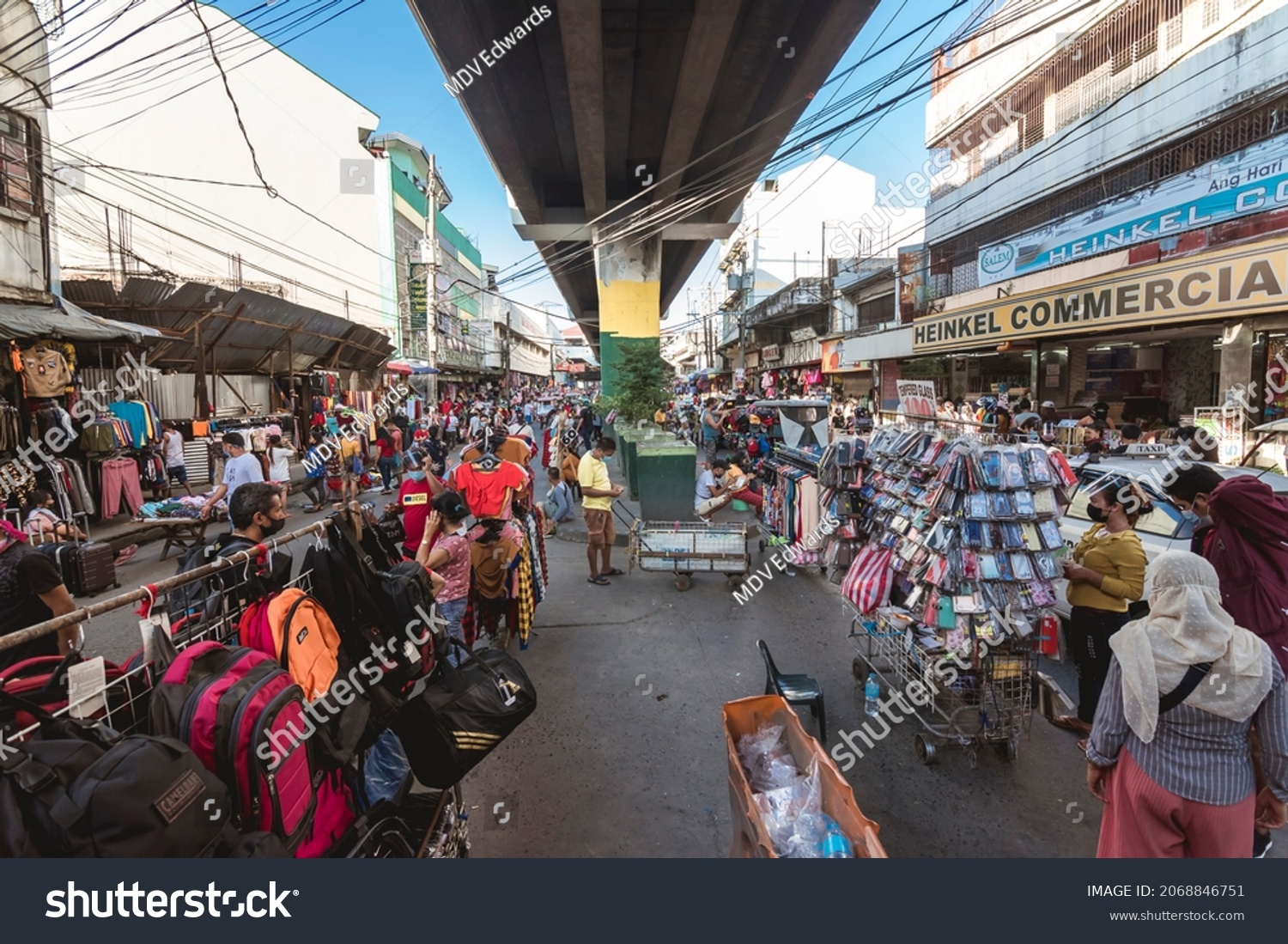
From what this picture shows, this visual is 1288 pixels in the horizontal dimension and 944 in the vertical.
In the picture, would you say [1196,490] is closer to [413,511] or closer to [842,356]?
[413,511]

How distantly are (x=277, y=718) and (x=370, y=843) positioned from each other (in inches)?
32.9

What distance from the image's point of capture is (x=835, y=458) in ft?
20.9

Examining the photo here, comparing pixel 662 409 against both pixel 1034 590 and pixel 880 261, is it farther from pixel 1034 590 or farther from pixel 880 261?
pixel 880 261

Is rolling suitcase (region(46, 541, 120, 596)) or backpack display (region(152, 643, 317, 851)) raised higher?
backpack display (region(152, 643, 317, 851))

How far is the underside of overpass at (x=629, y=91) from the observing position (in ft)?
24.7

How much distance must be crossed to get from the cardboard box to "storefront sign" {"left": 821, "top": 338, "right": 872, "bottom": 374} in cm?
2429

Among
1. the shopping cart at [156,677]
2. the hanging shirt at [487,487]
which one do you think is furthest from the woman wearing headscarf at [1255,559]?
the hanging shirt at [487,487]

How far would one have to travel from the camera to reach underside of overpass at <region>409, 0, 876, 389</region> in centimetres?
754

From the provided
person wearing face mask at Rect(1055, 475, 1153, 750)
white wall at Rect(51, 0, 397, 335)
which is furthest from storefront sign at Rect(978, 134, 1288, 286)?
white wall at Rect(51, 0, 397, 335)

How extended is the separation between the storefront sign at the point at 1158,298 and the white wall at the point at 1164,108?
287 centimetres

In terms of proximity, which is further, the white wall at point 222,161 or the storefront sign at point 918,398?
the white wall at point 222,161

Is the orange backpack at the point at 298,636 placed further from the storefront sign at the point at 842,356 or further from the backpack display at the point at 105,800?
the storefront sign at the point at 842,356

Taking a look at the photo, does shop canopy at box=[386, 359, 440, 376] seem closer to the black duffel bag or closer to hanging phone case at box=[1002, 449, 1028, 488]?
the black duffel bag

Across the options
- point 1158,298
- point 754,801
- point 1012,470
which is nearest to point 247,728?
point 754,801
